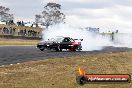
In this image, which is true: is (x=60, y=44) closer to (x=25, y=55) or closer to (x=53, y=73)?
(x=25, y=55)

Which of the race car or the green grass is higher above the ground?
the green grass

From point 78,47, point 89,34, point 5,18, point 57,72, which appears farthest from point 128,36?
point 57,72

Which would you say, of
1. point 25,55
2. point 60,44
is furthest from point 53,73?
point 60,44

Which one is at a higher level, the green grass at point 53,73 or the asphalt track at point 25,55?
the green grass at point 53,73

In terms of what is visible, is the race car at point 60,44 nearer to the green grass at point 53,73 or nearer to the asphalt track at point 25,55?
the asphalt track at point 25,55

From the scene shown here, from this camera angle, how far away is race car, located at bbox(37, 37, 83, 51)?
1442 inches

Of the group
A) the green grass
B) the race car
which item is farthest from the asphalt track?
the green grass

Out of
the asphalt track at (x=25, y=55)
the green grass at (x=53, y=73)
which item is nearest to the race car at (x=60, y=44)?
the asphalt track at (x=25, y=55)

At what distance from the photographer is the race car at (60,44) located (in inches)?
1442

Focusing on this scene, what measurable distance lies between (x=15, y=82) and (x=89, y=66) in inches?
244

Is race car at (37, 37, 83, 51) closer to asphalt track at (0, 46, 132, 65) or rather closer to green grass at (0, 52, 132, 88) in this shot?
asphalt track at (0, 46, 132, 65)

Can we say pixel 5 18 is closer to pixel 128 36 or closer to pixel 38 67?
pixel 128 36

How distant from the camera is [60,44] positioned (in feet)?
122

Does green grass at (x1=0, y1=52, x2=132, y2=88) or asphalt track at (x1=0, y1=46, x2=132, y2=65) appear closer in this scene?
green grass at (x1=0, y1=52, x2=132, y2=88)
